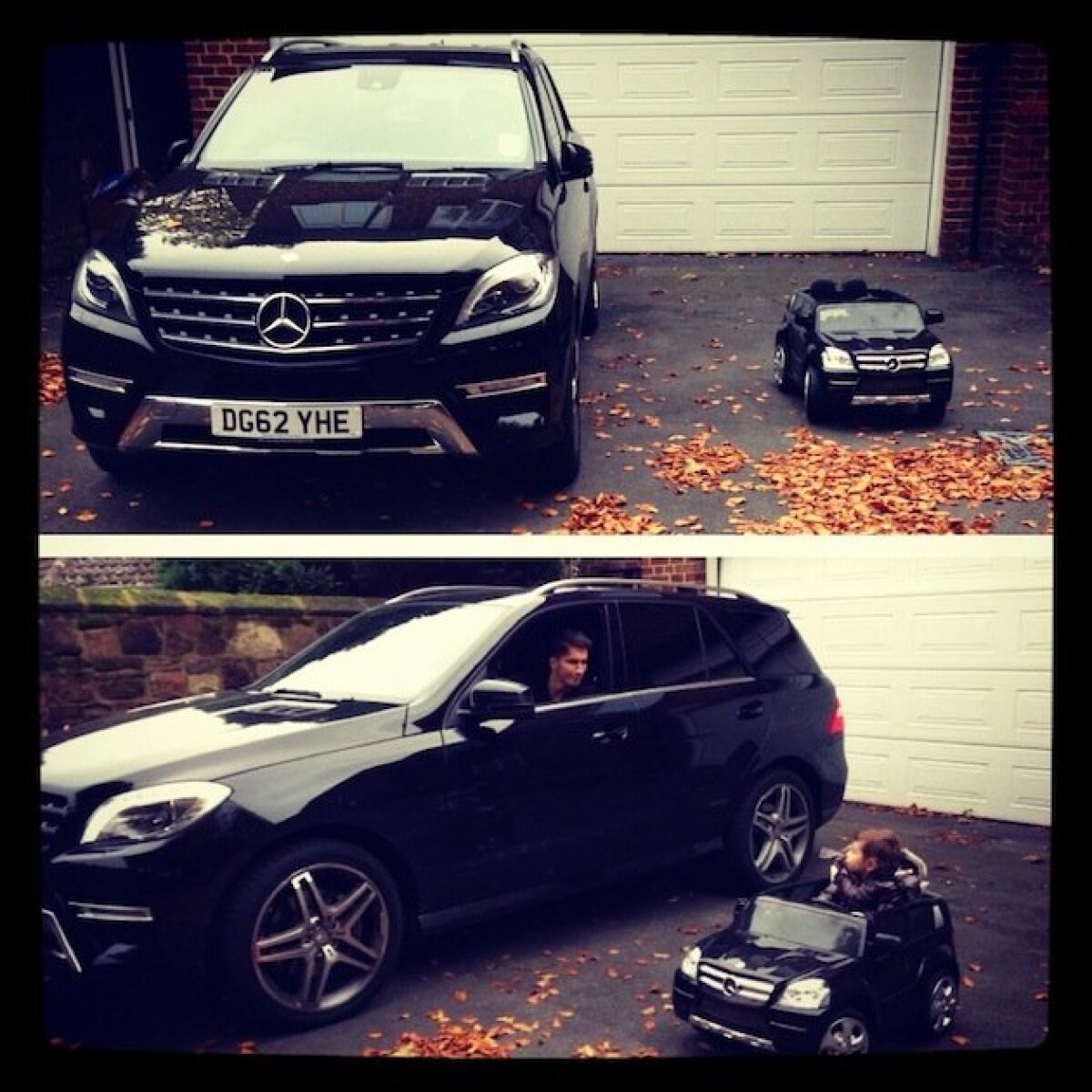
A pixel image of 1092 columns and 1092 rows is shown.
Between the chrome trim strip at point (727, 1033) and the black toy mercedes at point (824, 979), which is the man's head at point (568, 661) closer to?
the black toy mercedes at point (824, 979)

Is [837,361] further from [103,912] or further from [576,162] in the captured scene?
[103,912]

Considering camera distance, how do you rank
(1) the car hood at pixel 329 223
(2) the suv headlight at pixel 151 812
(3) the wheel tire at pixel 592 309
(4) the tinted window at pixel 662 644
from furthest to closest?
(3) the wheel tire at pixel 592 309 < (4) the tinted window at pixel 662 644 < (1) the car hood at pixel 329 223 < (2) the suv headlight at pixel 151 812

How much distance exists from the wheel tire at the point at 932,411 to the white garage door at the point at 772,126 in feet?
1.18

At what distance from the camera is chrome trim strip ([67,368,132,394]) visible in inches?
109

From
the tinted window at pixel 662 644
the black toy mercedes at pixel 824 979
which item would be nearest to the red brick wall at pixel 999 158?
the tinted window at pixel 662 644

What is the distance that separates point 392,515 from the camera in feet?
9.34

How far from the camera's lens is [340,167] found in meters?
2.95

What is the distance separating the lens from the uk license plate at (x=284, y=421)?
8.86 feet

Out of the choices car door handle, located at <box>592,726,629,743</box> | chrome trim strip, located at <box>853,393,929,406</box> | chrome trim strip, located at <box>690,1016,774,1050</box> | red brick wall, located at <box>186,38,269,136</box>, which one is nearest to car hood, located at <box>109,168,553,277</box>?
red brick wall, located at <box>186,38,269,136</box>

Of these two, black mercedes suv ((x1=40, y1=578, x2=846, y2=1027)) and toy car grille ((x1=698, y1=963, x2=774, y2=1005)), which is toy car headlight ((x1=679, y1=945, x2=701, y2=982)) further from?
black mercedes suv ((x1=40, y1=578, x2=846, y2=1027))

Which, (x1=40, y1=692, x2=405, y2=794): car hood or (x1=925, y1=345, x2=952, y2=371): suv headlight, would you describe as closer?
(x1=40, y1=692, x2=405, y2=794): car hood

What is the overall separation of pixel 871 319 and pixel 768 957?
1445mm

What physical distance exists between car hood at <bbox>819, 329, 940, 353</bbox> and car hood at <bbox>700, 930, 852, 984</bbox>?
4.41ft

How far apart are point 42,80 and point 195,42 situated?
347 millimetres
